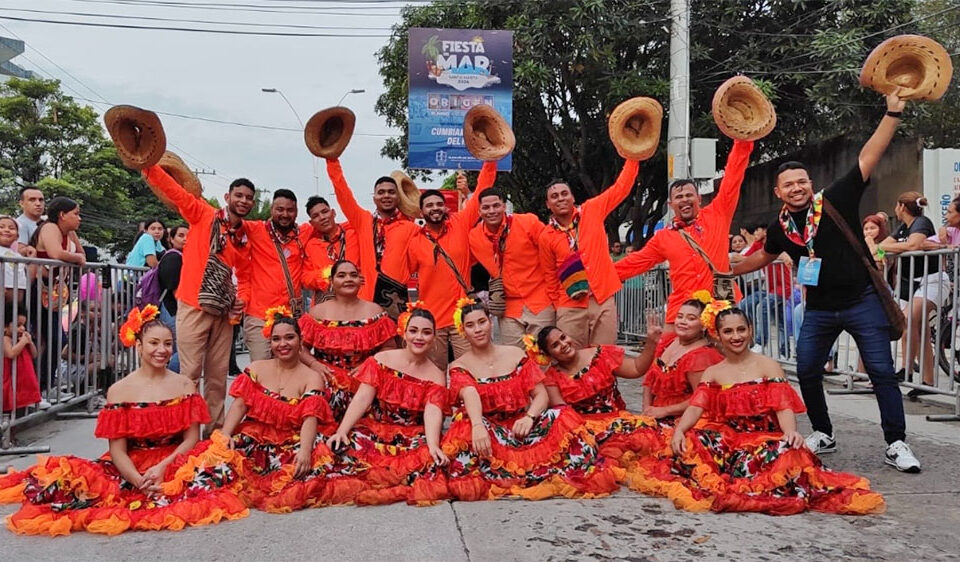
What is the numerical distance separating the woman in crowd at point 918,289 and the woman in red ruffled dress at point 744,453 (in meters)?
2.75

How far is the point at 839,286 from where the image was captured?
4.35 meters

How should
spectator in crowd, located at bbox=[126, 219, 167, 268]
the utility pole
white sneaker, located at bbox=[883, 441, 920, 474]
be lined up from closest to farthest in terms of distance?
white sneaker, located at bbox=[883, 441, 920, 474] < spectator in crowd, located at bbox=[126, 219, 167, 268] < the utility pole

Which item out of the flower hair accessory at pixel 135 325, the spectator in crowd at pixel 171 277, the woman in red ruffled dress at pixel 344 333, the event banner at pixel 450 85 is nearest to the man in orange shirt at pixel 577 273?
the woman in red ruffled dress at pixel 344 333

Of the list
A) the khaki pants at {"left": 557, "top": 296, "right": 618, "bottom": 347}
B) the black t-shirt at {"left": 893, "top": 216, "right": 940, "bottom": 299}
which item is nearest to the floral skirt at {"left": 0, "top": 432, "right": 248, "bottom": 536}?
the khaki pants at {"left": 557, "top": 296, "right": 618, "bottom": 347}

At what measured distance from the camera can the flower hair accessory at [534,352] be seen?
4582 millimetres

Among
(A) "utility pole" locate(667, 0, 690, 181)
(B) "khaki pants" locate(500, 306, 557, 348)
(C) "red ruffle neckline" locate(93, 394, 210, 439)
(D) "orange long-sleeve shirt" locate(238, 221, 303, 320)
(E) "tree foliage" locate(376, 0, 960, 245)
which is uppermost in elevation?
(E) "tree foliage" locate(376, 0, 960, 245)

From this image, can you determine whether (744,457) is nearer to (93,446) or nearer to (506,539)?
(506,539)

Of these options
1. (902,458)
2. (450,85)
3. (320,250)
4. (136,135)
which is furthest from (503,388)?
(450,85)

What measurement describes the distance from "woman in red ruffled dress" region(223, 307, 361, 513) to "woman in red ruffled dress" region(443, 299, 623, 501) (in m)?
0.63

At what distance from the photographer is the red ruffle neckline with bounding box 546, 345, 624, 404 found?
4.59m

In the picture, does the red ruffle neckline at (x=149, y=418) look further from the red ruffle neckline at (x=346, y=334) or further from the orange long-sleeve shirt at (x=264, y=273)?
the orange long-sleeve shirt at (x=264, y=273)

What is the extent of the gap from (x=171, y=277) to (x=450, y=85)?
10.0 metres

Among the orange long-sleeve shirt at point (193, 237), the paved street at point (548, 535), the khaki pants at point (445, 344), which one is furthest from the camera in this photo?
the khaki pants at point (445, 344)

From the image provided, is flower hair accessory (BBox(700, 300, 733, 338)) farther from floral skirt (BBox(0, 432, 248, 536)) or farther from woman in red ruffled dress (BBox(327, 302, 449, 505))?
floral skirt (BBox(0, 432, 248, 536))
